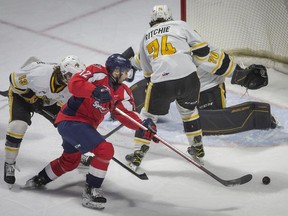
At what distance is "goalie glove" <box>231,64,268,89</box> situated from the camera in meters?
5.16

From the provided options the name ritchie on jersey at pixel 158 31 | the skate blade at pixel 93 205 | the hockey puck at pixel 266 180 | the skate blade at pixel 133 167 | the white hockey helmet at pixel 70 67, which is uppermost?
the name ritchie on jersey at pixel 158 31

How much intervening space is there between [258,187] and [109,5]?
3.87 metres

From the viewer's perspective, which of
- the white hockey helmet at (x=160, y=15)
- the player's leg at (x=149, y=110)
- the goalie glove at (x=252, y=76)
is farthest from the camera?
the goalie glove at (x=252, y=76)

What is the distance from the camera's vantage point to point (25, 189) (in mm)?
4629

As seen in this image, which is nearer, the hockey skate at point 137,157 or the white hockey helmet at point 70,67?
the white hockey helmet at point 70,67

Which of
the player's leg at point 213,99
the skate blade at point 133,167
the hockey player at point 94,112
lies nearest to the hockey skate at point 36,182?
the hockey player at point 94,112

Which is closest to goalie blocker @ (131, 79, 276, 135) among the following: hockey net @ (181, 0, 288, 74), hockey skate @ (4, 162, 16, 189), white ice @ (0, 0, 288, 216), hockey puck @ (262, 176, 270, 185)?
white ice @ (0, 0, 288, 216)

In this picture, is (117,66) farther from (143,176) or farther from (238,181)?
(238,181)

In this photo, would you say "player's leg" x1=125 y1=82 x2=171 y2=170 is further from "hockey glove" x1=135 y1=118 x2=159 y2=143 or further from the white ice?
"hockey glove" x1=135 y1=118 x2=159 y2=143

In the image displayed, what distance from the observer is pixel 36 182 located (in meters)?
4.60

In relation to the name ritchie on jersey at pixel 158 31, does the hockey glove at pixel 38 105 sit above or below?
below

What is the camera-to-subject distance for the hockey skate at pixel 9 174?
462 centimetres

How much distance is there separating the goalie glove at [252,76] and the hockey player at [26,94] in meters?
1.24

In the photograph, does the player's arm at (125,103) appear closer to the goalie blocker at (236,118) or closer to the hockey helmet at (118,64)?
the hockey helmet at (118,64)
